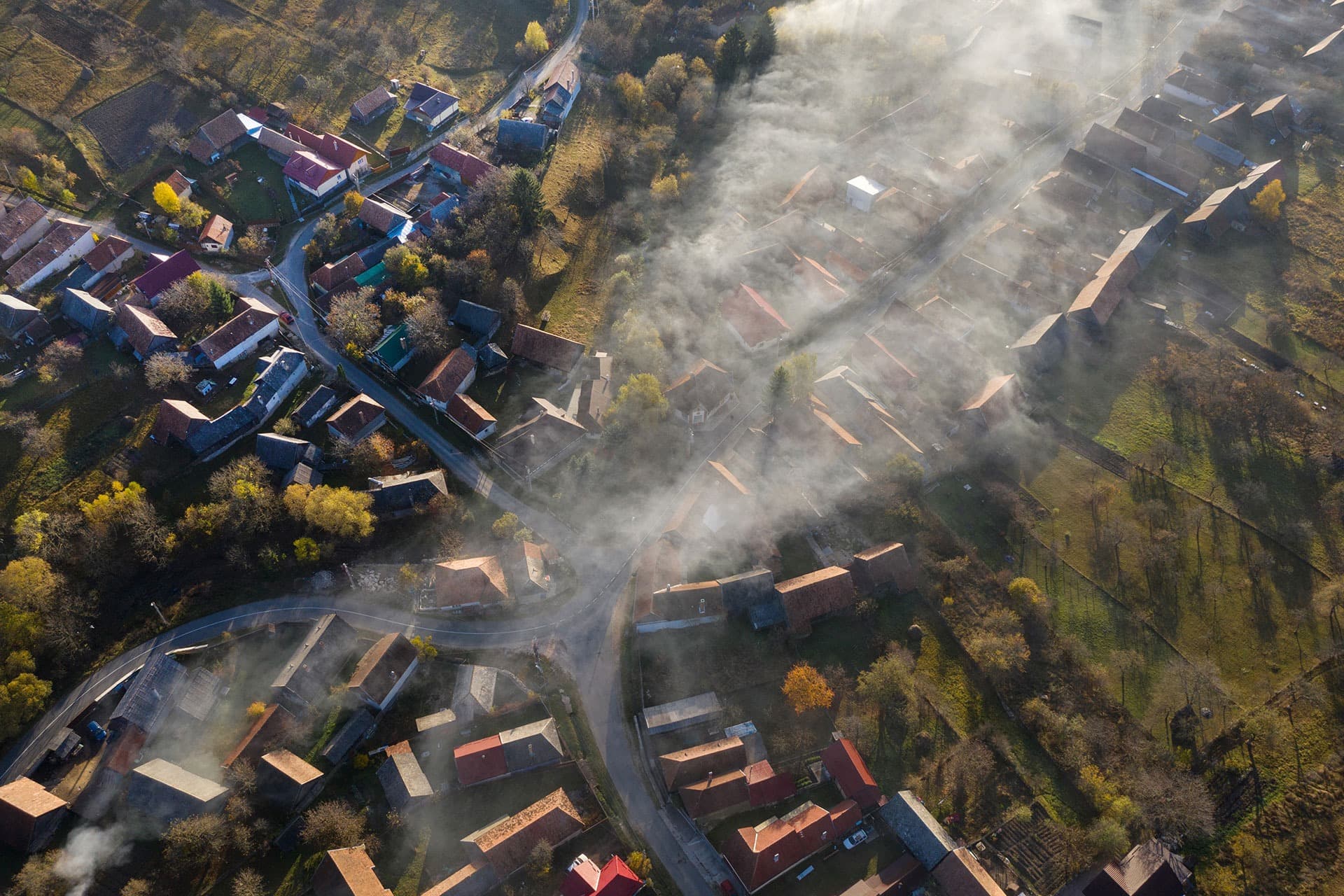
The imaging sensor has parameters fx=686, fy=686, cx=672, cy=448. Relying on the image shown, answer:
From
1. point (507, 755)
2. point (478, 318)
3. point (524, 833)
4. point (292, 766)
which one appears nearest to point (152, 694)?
point (292, 766)

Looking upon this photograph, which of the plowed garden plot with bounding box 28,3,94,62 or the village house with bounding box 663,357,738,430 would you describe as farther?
the plowed garden plot with bounding box 28,3,94,62

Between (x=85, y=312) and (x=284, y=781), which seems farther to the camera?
(x=85, y=312)

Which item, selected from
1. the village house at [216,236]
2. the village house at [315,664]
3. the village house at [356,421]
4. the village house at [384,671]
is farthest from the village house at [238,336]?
the village house at [384,671]

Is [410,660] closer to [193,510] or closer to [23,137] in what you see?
[193,510]

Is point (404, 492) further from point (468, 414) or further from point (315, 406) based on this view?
point (315, 406)

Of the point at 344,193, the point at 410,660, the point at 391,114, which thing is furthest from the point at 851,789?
the point at 391,114

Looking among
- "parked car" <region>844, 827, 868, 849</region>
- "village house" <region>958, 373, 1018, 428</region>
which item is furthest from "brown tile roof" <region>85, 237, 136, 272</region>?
"parked car" <region>844, 827, 868, 849</region>

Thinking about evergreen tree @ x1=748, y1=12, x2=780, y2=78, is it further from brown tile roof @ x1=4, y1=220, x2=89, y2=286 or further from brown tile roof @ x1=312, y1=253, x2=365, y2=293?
brown tile roof @ x1=4, y1=220, x2=89, y2=286

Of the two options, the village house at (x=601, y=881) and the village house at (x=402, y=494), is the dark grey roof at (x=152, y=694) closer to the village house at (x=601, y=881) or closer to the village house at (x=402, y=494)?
the village house at (x=402, y=494)
